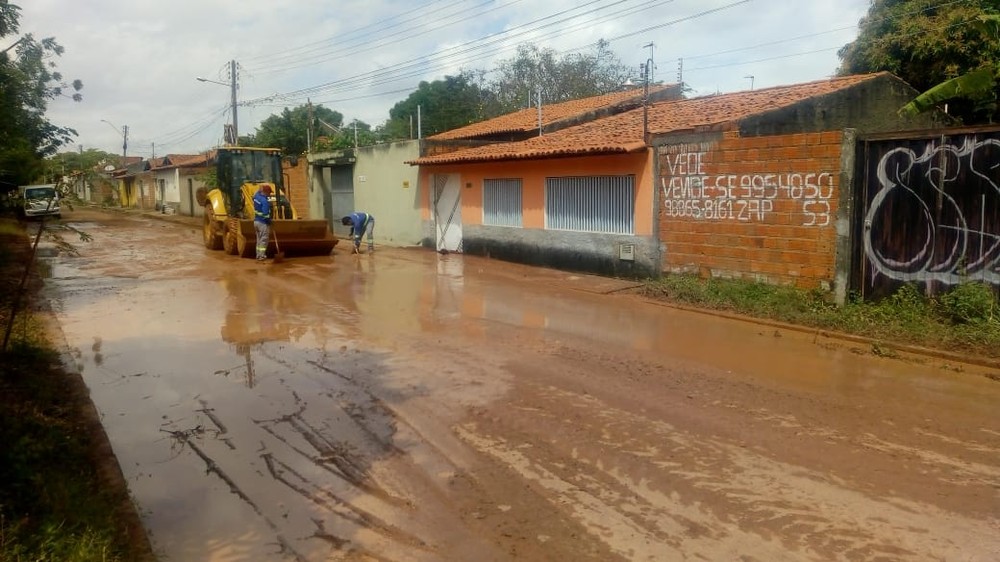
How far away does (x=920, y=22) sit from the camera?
1528 cm

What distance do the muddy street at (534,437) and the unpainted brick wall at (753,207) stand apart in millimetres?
1531

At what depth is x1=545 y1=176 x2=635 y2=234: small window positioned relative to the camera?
14.0 meters

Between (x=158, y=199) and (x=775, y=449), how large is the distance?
48.8 meters

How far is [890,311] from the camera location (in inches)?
361

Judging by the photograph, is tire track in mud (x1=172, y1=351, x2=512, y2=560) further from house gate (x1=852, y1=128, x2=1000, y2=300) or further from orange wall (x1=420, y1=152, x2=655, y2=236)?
orange wall (x1=420, y1=152, x2=655, y2=236)

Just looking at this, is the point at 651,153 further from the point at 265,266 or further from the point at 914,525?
the point at 914,525

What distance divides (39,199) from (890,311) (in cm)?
903

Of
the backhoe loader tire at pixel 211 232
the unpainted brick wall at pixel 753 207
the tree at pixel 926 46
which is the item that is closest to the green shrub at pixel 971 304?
the unpainted brick wall at pixel 753 207

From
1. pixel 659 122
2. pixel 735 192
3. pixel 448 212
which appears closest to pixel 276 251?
pixel 448 212

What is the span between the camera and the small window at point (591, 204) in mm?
14039

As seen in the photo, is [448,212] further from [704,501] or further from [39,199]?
[704,501]

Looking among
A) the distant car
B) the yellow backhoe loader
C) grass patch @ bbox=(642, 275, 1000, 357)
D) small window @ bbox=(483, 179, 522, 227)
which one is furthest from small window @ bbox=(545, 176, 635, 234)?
the distant car

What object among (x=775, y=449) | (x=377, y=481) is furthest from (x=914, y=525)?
(x=377, y=481)

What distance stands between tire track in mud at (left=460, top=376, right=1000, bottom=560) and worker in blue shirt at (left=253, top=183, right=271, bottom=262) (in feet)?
39.4
